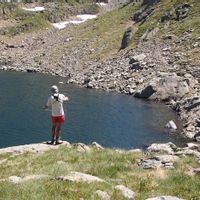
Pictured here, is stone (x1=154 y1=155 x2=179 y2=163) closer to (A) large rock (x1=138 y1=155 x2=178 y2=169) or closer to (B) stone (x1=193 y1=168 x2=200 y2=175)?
(A) large rock (x1=138 y1=155 x2=178 y2=169)

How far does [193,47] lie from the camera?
128750mm

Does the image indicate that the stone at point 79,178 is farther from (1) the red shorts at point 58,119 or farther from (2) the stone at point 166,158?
(1) the red shorts at point 58,119

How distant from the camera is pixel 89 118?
85375 millimetres

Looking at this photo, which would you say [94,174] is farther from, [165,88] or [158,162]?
[165,88]

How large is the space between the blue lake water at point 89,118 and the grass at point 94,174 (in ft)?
120

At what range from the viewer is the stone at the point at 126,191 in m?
20.6

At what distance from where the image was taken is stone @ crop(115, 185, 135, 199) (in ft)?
67.7

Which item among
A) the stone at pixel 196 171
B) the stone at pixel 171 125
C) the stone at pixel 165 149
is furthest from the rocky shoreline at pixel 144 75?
the stone at pixel 196 171

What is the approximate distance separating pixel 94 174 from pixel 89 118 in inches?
2394

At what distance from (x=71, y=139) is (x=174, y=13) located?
93107mm

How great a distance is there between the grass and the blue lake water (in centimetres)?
3668

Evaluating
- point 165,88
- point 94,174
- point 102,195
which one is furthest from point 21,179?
point 165,88

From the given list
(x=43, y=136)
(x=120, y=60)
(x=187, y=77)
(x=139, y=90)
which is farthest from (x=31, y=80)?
(x=43, y=136)

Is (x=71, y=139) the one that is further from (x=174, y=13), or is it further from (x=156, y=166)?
(x=174, y=13)
